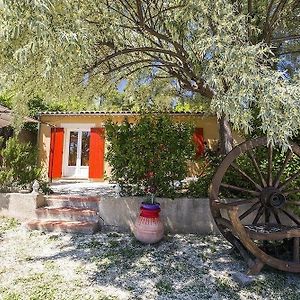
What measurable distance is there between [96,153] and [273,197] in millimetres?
10100

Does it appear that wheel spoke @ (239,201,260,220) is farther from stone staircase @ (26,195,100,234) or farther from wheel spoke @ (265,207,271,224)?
stone staircase @ (26,195,100,234)

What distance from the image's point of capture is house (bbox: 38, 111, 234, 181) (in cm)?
1403

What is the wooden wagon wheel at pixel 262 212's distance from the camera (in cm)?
502

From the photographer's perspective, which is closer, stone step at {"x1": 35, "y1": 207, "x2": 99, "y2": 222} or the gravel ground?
the gravel ground

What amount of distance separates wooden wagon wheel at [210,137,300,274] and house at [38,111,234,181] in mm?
7056

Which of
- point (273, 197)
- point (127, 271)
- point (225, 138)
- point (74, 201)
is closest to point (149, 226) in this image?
point (127, 271)

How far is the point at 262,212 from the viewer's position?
603 centimetres

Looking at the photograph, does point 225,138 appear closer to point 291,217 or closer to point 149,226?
point 291,217

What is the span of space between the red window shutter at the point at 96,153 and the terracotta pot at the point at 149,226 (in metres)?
8.49

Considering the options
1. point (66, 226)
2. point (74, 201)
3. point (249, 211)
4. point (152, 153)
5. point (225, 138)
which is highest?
point (225, 138)

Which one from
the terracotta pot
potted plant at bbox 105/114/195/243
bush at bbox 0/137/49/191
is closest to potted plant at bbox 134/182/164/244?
the terracotta pot

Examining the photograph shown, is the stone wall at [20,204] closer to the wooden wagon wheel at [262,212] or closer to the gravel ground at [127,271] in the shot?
the gravel ground at [127,271]

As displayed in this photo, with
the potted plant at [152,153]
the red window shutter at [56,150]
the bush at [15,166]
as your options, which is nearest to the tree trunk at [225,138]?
the potted plant at [152,153]

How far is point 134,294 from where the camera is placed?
4.39 metres
